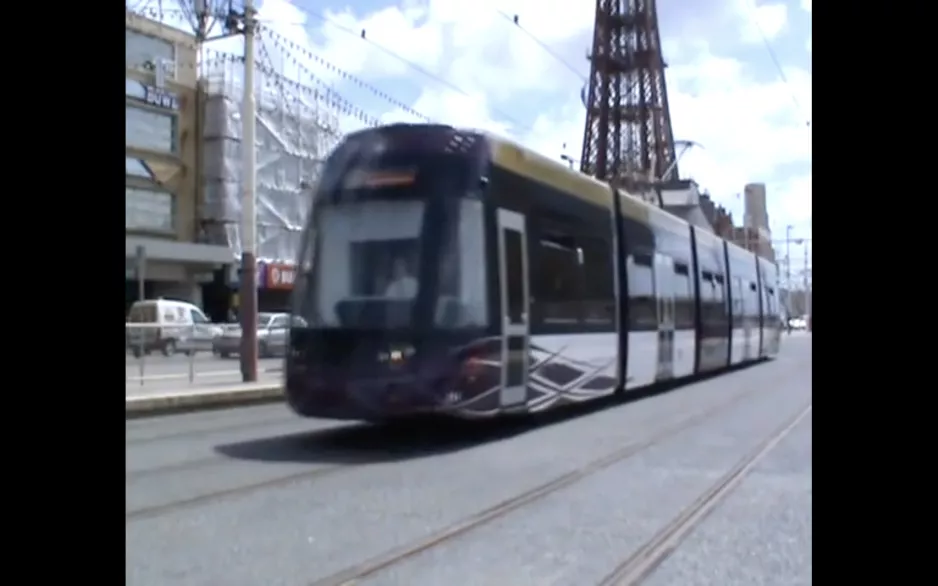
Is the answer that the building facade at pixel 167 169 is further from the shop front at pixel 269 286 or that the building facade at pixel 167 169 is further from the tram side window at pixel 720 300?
the tram side window at pixel 720 300

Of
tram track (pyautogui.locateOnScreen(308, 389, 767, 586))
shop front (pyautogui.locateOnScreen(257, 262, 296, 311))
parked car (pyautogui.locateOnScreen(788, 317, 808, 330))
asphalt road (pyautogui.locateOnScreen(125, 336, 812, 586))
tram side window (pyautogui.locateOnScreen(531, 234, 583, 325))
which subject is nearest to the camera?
parked car (pyautogui.locateOnScreen(788, 317, 808, 330))

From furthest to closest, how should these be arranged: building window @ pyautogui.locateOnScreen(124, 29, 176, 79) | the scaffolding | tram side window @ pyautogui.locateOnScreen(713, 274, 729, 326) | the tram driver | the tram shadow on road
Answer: tram side window @ pyautogui.locateOnScreen(713, 274, 729, 326), building window @ pyautogui.locateOnScreen(124, 29, 176, 79), the scaffolding, the tram shadow on road, the tram driver

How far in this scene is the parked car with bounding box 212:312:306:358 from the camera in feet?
48.1

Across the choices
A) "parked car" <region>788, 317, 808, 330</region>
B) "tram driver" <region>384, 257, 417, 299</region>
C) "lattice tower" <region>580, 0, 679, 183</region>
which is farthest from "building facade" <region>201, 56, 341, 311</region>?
"parked car" <region>788, 317, 808, 330</region>

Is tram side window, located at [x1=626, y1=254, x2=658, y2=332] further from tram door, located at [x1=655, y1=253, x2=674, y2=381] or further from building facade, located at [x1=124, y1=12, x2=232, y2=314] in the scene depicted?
building facade, located at [x1=124, y1=12, x2=232, y2=314]

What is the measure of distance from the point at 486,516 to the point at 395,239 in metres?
3.25

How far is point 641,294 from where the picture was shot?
14805 mm

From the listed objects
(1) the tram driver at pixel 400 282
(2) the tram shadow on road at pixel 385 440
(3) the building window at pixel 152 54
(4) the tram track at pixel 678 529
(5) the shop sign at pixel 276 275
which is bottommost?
(4) the tram track at pixel 678 529

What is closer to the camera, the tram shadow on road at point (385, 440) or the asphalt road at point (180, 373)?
the tram shadow on road at point (385, 440)

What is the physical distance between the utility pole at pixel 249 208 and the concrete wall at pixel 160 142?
10.1 ft

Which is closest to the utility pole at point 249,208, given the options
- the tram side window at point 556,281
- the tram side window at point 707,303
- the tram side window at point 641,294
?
the tram side window at point 556,281

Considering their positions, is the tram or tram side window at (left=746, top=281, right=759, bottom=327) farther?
tram side window at (left=746, top=281, right=759, bottom=327)

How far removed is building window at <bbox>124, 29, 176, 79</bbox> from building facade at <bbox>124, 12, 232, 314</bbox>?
16 mm

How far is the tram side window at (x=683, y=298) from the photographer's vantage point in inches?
664
